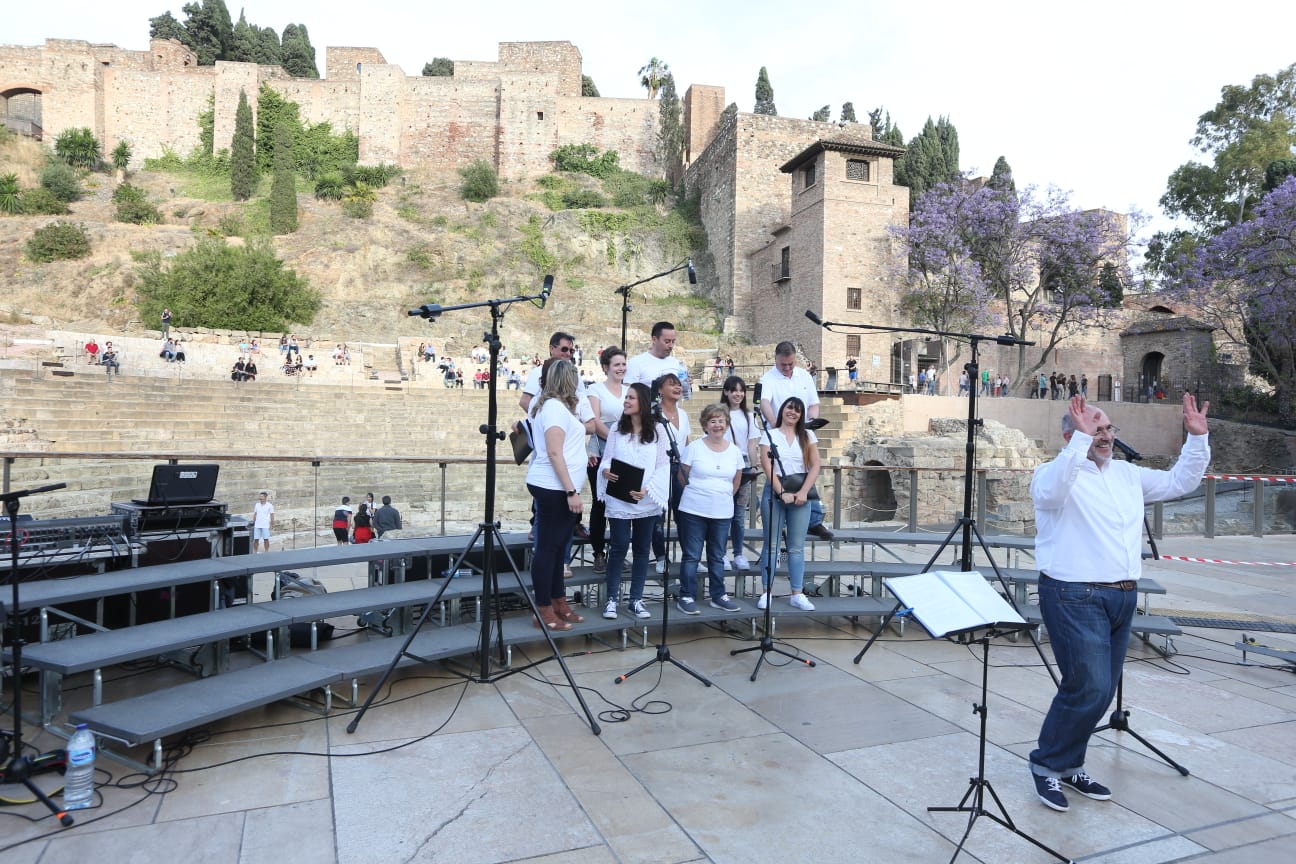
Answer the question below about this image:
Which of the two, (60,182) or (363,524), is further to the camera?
(60,182)

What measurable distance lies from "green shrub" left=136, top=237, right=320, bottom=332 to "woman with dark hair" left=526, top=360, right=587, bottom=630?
1307 inches

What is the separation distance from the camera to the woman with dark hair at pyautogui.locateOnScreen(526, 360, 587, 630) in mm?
4598

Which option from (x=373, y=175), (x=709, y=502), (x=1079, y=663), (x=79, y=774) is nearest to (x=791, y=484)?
(x=709, y=502)

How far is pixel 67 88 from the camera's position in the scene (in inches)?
2058

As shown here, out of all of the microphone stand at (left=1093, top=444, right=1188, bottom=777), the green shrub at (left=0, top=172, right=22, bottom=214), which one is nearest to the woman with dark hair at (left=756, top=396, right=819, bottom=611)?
the microphone stand at (left=1093, top=444, right=1188, bottom=777)

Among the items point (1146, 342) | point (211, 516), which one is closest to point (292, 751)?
point (211, 516)

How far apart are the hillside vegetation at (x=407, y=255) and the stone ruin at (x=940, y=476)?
15578 millimetres

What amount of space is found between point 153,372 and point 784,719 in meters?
26.3

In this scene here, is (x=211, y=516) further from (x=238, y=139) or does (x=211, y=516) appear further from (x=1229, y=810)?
(x=238, y=139)

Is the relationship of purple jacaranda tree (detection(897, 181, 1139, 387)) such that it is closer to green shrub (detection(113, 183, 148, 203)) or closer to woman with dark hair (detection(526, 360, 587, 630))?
woman with dark hair (detection(526, 360, 587, 630))

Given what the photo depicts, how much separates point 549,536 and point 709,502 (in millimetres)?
1177

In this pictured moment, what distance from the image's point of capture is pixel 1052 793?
10.6ft

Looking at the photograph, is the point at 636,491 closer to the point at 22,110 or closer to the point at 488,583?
the point at 488,583

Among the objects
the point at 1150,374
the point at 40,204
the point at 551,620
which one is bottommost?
the point at 551,620
